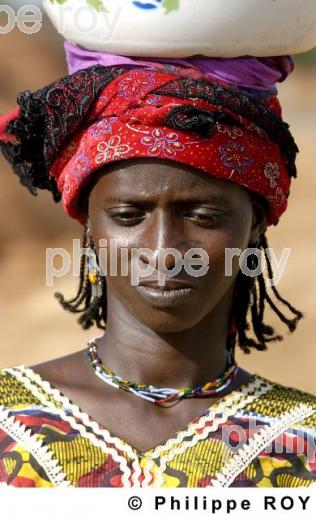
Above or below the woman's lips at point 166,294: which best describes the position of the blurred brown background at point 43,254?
below

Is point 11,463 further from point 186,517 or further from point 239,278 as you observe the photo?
point 239,278

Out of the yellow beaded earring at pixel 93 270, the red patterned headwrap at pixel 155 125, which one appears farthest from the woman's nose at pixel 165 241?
the yellow beaded earring at pixel 93 270

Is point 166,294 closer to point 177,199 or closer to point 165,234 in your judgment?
point 165,234

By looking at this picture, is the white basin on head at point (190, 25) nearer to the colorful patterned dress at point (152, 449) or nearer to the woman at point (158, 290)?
the woman at point (158, 290)

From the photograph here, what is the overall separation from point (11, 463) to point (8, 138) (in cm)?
111

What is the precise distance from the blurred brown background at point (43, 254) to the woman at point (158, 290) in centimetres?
531

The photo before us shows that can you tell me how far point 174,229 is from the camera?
3.50 meters

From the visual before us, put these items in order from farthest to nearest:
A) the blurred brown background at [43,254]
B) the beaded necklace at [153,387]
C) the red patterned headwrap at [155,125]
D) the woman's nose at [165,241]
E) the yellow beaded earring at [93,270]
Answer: the blurred brown background at [43,254] → the yellow beaded earring at [93,270] → the beaded necklace at [153,387] → the red patterned headwrap at [155,125] → the woman's nose at [165,241]

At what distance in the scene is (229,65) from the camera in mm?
3670

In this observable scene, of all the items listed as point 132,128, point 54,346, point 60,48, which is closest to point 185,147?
point 132,128

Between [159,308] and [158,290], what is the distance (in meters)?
0.07

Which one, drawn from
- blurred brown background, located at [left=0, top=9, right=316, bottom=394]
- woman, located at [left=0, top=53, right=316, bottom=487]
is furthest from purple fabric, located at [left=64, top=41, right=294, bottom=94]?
blurred brown background, located at [left=0, top=9, right=316, bottom=394]

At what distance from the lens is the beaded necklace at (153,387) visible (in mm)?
3742

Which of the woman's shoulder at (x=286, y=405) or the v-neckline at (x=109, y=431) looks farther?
the woman's shoulder at (x=286, y=405)
